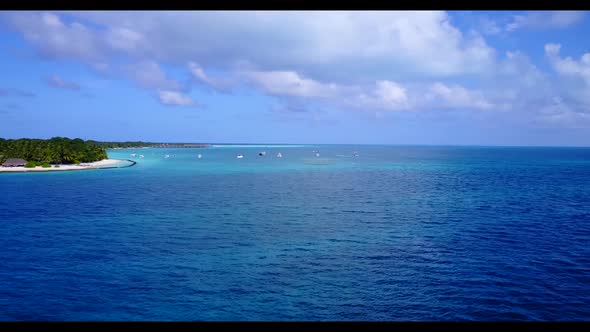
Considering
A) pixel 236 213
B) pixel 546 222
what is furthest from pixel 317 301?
pixel 546 222

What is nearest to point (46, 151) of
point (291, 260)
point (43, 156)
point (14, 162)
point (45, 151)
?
point (45, 151)

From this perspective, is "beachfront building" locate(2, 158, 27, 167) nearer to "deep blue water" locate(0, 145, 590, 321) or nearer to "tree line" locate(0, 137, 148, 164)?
"tree line" locate(0, 137, 148, 164)

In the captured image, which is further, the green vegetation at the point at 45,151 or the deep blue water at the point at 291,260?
the green vegetation at the point at 45,151

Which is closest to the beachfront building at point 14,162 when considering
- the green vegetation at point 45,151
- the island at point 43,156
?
the island at point 43,156

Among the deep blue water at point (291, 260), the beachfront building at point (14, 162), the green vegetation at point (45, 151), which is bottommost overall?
the deep blue water at point (291, 260)

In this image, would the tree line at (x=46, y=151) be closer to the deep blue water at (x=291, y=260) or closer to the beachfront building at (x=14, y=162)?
the beachfront building at (x=14, y=162)

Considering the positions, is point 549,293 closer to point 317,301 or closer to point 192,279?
point 317,301

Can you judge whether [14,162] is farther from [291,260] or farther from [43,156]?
[291,260]

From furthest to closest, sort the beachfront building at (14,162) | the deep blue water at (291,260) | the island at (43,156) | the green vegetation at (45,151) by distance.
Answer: the green vegetation at (45,151) → the beachfront building at (14,162) → the island at (43,156) → the deep blue water at (291,260)
